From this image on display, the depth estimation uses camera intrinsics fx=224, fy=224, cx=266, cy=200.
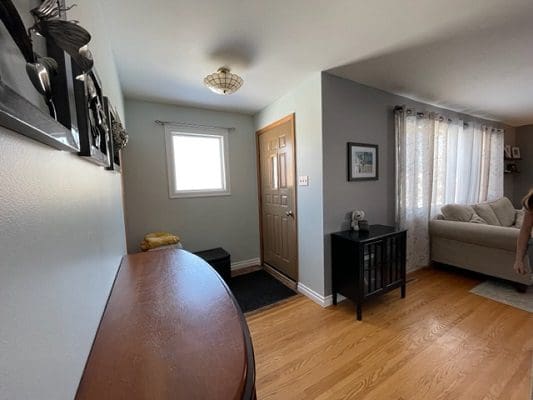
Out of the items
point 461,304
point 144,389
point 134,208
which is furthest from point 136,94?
point 461,304

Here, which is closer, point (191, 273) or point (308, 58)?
point (191, 273)

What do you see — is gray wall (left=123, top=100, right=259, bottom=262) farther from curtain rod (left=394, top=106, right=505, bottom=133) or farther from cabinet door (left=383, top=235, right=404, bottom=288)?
curtain rod (left=394, top=106, right=505, bottom=133)

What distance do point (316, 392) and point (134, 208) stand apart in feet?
8.41

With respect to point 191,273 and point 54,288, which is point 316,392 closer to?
point 191,273

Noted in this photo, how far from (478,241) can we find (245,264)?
9.90 feet

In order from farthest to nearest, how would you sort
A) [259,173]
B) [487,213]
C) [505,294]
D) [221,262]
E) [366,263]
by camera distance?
[259,173]
[487,213]
[221,262]
[505,294]
[366,263]

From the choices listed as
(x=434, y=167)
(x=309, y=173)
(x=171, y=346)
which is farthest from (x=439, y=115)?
(x=171, y=346)

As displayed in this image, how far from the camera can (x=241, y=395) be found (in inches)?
19.5

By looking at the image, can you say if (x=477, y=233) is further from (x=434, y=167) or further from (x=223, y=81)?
(x=223, y=81)

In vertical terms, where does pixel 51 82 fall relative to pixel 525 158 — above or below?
below

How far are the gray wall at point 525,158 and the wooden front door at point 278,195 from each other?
5.25 m

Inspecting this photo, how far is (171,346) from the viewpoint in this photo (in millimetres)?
647

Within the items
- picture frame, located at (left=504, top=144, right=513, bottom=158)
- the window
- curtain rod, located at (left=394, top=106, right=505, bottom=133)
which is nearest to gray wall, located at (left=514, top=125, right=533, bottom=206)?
picture frame, located at (left=504, top=144, right=513, bottom=158)

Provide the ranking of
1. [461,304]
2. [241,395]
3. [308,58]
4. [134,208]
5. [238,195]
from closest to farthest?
[241,395]
[308,58]
[461,304]
[134,208]
[238,195]
